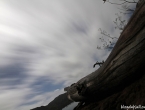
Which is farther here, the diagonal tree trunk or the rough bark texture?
the diagonal tree trunk

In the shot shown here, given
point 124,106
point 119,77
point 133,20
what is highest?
point 133,20

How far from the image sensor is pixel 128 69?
528cm

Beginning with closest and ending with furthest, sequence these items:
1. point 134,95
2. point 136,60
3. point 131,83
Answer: point 134,95 < point 136,60 < point 131,83

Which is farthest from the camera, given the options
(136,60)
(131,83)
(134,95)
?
(131,83)

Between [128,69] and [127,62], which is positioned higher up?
[127,62]

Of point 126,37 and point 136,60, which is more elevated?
point 126,37

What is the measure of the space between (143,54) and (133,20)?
5.19 feet

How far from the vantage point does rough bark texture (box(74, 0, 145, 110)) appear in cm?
495

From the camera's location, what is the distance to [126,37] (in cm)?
566

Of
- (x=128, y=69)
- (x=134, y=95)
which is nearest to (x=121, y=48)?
(x=128, y=69)

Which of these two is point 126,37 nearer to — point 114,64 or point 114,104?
point 114,64

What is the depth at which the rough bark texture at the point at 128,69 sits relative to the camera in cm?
495

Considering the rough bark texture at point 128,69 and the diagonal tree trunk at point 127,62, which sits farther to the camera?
the diagonal tree trunk at point 127,62

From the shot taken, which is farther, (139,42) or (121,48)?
(121,48)
